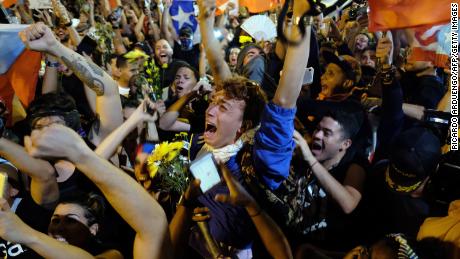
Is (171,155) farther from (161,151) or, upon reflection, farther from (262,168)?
(262,168)

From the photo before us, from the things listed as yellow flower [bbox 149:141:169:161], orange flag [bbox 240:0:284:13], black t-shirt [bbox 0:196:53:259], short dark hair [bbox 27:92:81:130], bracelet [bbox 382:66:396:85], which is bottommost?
black t-shirt [bbox 0:196:53:259]

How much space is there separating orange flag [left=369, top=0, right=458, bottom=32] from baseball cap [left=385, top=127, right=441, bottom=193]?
94 cm

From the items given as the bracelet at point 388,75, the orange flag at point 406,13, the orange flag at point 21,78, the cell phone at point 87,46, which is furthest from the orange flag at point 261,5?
the orange flag at point 21,78

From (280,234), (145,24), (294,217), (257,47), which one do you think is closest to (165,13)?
(145,24)

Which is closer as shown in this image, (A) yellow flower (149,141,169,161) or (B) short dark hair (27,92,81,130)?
(A) yellow flower (149,141,169,161)

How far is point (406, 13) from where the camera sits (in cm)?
326

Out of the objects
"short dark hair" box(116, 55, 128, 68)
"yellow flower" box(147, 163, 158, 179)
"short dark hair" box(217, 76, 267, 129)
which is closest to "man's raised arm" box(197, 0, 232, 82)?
"short dark hair" box(217, 76, 267, 129)

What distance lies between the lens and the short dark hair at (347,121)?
2.74 meters

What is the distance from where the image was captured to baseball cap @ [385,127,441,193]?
2391 mm

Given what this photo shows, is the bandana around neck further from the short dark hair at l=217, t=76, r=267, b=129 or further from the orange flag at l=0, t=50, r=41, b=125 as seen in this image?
the orange flag at l=0, t=50, r=41, b=125

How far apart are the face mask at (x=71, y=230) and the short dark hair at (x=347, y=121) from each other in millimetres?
1562

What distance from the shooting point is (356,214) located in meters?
2.49

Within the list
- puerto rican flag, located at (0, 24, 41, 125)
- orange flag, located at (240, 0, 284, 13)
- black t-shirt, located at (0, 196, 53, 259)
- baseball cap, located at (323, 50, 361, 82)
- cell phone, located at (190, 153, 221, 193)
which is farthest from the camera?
orange flag, located at (240, 0, 284, 13)

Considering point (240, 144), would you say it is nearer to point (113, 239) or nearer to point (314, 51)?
point (113, 239)
